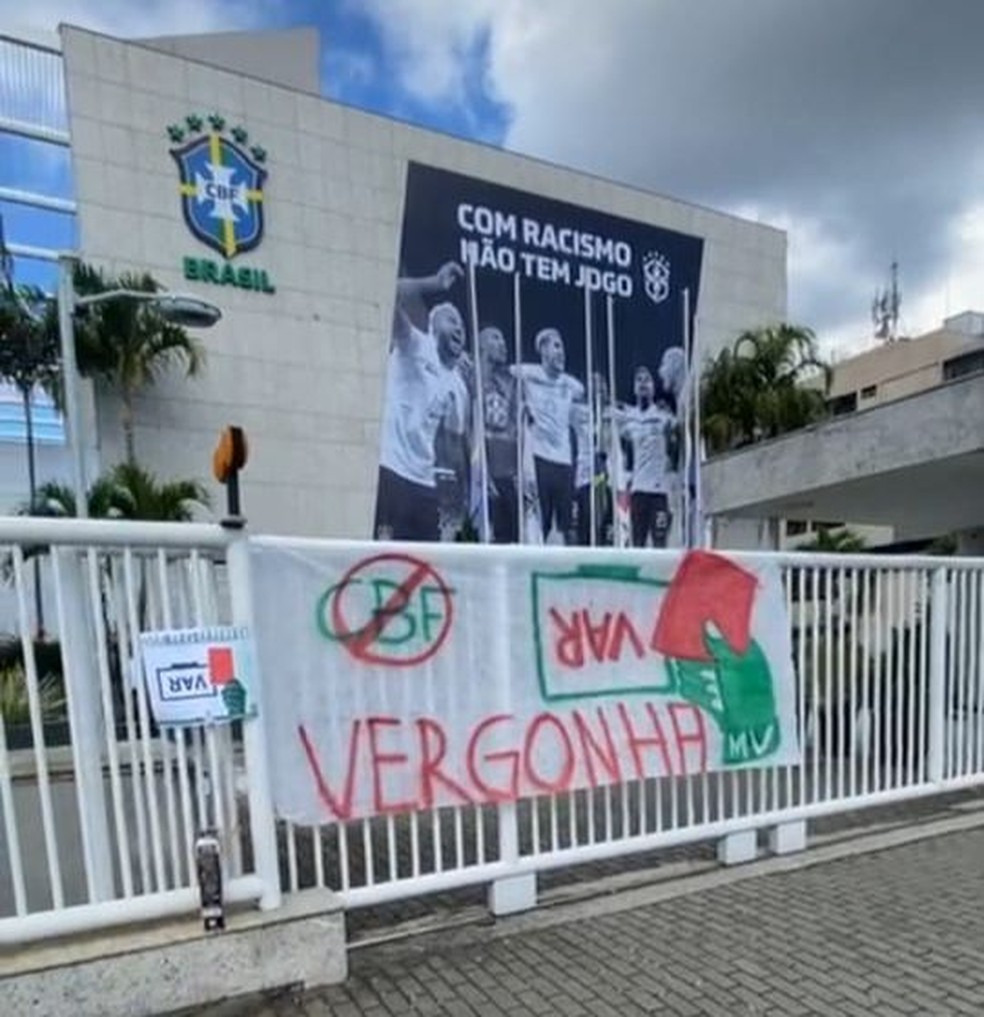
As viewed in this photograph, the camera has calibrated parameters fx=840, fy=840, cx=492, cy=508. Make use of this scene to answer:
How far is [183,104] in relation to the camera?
2011 centimetres

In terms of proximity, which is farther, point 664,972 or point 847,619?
point 847,619

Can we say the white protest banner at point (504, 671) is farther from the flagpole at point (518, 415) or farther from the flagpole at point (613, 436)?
A: the flagpole at point (613, 436)

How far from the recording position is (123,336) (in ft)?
55.3

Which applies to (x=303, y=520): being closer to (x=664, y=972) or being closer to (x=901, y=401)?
(x=901, y=401)

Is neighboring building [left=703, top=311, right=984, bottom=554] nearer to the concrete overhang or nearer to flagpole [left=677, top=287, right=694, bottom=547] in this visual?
the concrete overhang

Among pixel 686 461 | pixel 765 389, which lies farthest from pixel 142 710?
pixel 686 461

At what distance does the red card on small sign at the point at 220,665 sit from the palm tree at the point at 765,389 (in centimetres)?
2314

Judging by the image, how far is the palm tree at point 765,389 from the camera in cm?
2503

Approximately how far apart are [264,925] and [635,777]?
→ 2025mm

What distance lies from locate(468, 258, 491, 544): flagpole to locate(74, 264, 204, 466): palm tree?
27.3 feet

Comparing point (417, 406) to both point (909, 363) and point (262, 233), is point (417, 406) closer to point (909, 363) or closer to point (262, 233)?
point (262, 233)

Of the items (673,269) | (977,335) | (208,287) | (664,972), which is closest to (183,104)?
(208,287)

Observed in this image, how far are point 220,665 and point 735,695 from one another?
2.91 metres

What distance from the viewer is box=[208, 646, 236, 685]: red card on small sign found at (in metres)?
3.31
